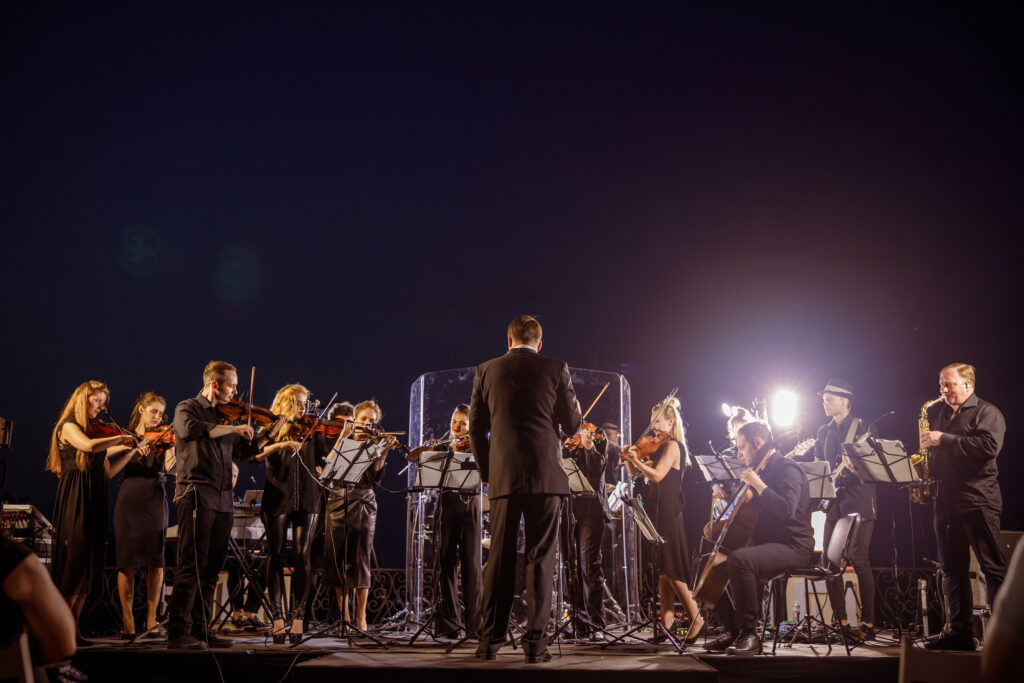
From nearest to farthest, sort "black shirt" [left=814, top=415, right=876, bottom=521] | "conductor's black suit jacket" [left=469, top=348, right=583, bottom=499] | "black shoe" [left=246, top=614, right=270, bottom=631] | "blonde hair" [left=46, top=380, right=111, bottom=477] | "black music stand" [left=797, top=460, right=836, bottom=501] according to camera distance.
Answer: "conductor's black suit jacket" [left=469, top=348, right=583, bottom=499] < "blonde hair" [left=46, top=380, right=111, bottom=477] < "black music stand" [left=797, top=460, right=836, bottom=501] < "black shirt" [left=814, top=415, right=876, bottom=521] < "black shoe" [left=246, top=614, right=270, bottom=631]

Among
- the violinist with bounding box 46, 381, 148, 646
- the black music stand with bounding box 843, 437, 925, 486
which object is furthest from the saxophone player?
the violinist with bounding box 46, 381, 148, 646

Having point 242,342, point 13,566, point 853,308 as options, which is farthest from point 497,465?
point 242,342

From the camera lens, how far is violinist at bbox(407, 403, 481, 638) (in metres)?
5.82

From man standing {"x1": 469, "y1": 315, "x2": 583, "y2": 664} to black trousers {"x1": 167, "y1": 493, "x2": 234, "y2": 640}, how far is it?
226cm

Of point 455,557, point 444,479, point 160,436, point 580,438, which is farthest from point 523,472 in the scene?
point 160,436

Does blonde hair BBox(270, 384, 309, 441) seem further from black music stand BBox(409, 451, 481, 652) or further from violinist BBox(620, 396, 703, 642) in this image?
violinist BBox(620, 396, 703, 642)

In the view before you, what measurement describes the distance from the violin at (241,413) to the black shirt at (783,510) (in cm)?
385

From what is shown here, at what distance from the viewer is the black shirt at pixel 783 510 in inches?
214

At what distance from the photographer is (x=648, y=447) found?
6504 millimetres

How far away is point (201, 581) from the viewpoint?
17.4 ft

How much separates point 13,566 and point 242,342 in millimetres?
14063

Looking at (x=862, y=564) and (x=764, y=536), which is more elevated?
(x=764, y=536)

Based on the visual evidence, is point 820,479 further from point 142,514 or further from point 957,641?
point 142,514

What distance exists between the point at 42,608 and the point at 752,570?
185 inches
